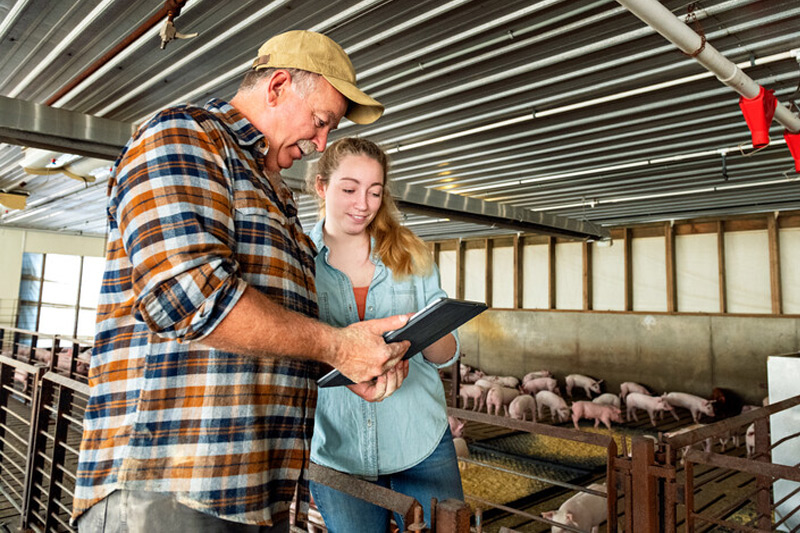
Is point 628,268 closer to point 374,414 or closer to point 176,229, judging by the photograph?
point 374,414

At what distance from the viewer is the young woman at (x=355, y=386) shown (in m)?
1.53

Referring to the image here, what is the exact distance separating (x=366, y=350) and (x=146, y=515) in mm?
511

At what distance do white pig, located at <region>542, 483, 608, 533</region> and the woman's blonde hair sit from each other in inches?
119

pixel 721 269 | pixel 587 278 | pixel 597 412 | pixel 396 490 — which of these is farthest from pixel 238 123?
pixel 587 278

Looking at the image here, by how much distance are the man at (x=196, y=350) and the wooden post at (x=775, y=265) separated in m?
9.61

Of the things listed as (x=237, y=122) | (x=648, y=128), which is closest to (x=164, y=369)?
(x=237, y=122)

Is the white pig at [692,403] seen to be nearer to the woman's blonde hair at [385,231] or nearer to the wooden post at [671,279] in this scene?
the wooden post at [671,279]

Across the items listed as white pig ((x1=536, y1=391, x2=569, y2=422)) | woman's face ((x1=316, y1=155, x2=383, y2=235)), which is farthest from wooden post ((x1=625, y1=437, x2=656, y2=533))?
white pig ((x1=536, y1=391, x2=569, y2=422))

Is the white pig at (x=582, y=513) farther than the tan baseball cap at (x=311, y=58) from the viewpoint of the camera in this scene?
Yes

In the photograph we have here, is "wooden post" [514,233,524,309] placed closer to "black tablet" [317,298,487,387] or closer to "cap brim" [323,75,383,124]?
"cap brim" [323,75,383,124]

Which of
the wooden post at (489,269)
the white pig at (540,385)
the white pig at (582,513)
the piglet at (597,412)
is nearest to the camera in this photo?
the white pig at (582,513)

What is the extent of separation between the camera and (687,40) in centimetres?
269

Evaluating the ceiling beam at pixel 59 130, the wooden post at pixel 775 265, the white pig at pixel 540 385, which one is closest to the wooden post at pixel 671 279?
the wooden post at pixel 775 265

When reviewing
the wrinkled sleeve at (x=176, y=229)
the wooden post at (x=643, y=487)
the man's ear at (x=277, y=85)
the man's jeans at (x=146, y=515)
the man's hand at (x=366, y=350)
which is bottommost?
the wooden post at (x=643, y=487)
